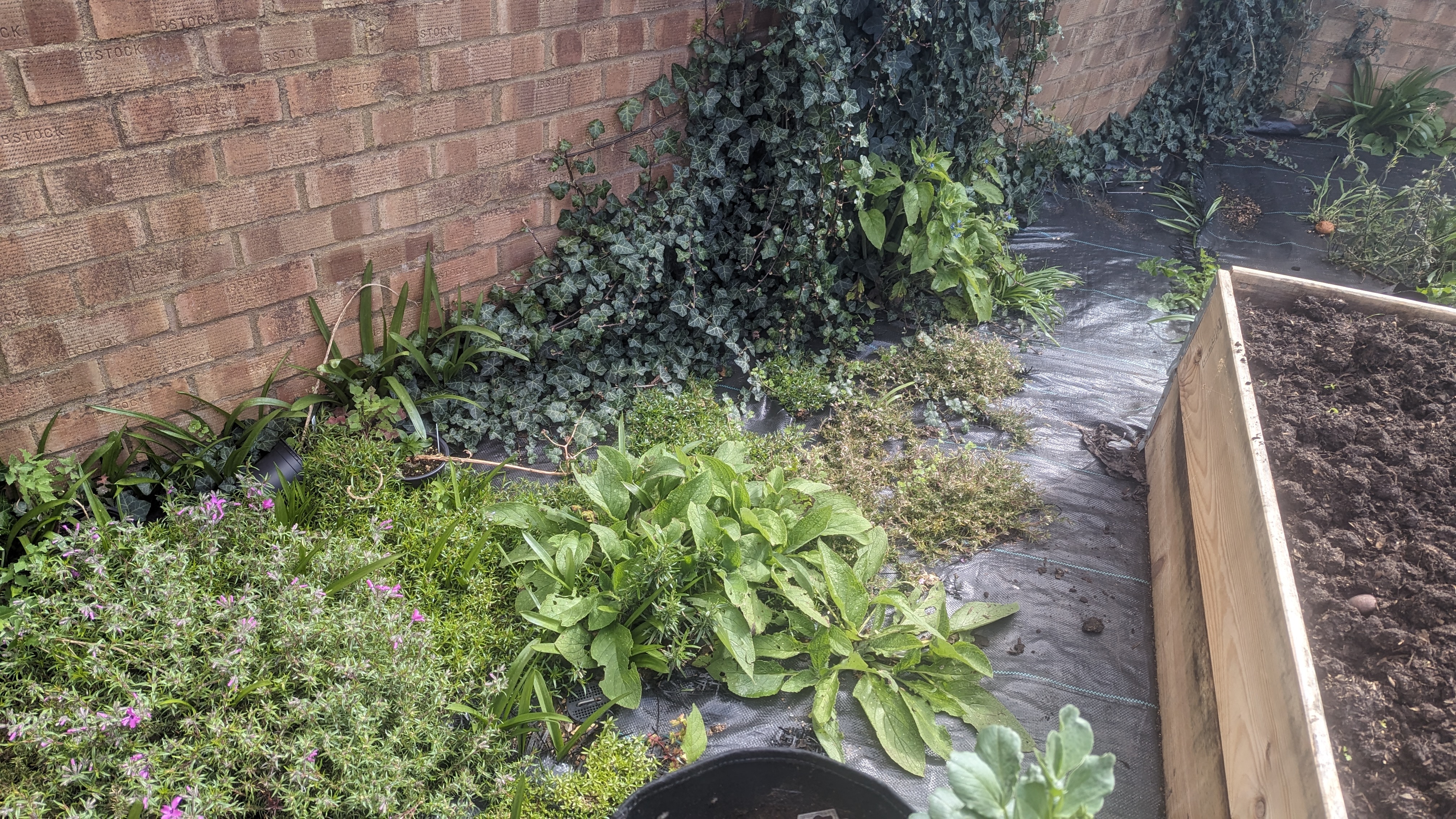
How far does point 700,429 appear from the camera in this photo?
2850 mm

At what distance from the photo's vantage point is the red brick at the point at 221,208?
2102 millimetres

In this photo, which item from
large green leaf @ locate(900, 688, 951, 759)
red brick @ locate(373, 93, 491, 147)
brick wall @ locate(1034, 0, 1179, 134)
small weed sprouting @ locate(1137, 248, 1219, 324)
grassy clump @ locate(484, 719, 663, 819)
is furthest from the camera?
brick wall @ locate(1034, 0, 1179, 134)

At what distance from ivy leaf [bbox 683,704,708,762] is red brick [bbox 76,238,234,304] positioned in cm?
174

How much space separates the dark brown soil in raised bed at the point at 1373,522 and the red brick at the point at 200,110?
9.21 ft

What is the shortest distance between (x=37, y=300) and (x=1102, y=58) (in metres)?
5.07

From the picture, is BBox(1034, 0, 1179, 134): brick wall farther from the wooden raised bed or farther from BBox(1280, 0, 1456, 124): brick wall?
the wooden raised bed

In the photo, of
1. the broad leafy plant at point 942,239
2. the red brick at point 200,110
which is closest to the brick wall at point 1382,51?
the broad leafy plant at point 942,239

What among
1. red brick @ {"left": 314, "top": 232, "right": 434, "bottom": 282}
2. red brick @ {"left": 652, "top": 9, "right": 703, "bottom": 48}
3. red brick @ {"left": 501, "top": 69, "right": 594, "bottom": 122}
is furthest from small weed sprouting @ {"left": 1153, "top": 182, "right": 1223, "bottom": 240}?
red brick @ {"left": 314, "top": 232, "right": 434, "bottom": 282}

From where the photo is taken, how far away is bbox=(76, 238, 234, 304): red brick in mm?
2062

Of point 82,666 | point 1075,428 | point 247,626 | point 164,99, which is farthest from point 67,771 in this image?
point 1075,428

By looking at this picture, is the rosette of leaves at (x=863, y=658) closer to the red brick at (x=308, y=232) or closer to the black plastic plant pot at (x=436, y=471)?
the black plastic plant pot at (x=436, y=471)

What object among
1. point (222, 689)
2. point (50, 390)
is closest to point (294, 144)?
point (50, 390)

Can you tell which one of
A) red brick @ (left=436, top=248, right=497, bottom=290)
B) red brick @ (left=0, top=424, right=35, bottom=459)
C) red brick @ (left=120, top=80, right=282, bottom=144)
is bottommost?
red brick @ (left=0, top=424, right=35, bottom=459)

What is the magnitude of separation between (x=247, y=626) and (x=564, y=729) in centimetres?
74
